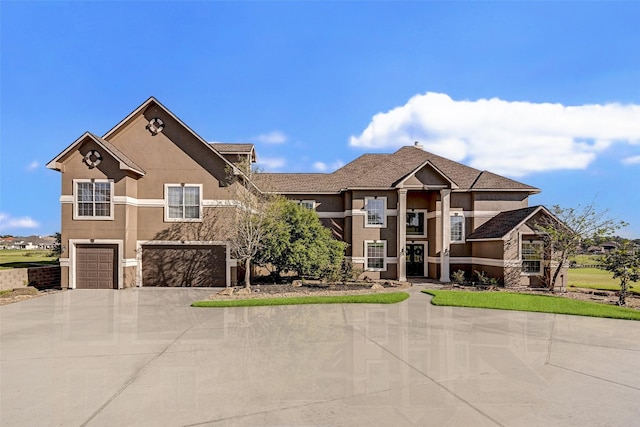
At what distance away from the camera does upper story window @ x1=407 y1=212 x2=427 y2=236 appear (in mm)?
24547

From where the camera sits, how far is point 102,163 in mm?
18812

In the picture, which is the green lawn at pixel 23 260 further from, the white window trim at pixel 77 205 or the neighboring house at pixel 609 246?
the neighboring house at pixel 609 246

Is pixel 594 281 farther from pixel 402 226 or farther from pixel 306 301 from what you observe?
pixel 306 301

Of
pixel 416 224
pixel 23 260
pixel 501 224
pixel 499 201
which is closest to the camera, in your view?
pixel 501 224

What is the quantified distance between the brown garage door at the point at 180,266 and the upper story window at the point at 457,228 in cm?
1572

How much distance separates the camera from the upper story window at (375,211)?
23.5m

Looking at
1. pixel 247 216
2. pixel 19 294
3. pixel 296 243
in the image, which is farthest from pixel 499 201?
pixel 19 294

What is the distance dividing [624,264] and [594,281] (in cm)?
885

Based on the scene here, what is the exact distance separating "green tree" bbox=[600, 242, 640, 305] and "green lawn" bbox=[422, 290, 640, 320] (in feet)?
10.6

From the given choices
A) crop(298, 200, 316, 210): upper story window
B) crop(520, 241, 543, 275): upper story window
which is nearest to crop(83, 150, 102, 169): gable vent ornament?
crop(298, 200, 316, 210): upper story window

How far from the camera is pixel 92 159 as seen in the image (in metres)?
18.8

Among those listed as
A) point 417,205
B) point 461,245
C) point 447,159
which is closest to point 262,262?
point 417,205

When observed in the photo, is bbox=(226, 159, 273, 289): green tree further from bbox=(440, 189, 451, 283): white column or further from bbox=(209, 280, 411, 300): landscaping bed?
bbox=(440, 189, 451, 283): white column

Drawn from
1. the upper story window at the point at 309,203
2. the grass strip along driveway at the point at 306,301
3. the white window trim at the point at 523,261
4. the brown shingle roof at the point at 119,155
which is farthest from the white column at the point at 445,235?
the brown shingle roof at the point at 119,155
